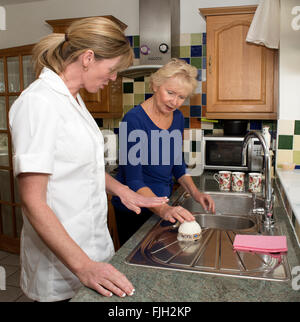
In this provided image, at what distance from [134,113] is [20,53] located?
2.00m

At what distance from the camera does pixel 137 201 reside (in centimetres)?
128

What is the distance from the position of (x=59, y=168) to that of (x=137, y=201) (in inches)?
13.9

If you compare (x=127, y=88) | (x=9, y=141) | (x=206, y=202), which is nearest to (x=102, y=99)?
(x=127, y=88)

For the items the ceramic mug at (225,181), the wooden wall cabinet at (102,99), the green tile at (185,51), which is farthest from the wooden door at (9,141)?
the ceramic mug at (225,181)

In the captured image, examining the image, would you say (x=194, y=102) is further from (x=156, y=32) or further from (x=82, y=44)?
(x=82, y=44)

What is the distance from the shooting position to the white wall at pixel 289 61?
2.24 meters

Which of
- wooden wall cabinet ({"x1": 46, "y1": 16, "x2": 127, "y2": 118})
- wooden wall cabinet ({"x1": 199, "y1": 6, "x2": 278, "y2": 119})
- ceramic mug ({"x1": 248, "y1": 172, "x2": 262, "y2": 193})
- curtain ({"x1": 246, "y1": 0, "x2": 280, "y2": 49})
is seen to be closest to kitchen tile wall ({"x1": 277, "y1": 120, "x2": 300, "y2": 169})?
wooden wall cabinet ({"x1": 199, "y1": 6, "x2": 278, "y2": 119})

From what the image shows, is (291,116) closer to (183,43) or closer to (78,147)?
(183,43)

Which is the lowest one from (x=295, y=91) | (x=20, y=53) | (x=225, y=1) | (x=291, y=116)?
(x=291, y=116)

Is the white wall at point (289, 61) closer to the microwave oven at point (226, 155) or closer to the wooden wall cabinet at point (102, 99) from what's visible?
the microwave oven at point (226, 155)
